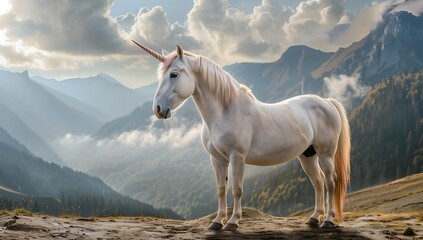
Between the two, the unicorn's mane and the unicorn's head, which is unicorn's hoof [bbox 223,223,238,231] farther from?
the unicorn's head

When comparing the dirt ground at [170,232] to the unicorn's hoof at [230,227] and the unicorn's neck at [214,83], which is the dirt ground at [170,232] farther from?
the unicorn's neck at [214,83]

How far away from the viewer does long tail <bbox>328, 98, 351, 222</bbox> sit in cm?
1217

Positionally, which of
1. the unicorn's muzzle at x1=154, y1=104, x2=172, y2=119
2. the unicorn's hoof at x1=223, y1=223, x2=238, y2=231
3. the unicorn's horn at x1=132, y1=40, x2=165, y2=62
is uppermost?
the unicorn's horn at x1=132, y1=40, x2=165, y2=62

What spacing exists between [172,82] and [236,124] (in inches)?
72.8

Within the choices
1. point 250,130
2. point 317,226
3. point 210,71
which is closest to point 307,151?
point 317,226

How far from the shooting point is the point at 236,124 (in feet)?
33.3

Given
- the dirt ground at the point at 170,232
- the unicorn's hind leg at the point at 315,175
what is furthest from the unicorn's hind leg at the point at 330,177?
the dirt ground at the point at 170,232

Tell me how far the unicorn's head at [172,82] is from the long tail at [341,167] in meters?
5.29

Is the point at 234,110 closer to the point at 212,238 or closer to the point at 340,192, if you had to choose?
the point at 212,238

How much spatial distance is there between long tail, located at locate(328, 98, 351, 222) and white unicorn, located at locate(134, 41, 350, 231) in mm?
34

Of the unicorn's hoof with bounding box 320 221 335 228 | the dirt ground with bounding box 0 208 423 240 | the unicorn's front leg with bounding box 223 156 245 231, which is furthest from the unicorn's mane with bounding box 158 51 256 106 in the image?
the unicorn's hoof with bounding box 320 221 335 228

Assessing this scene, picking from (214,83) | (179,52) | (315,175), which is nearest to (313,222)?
(315,175)

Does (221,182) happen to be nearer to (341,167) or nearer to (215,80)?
(215,80)

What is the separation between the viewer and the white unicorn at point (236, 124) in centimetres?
1002
